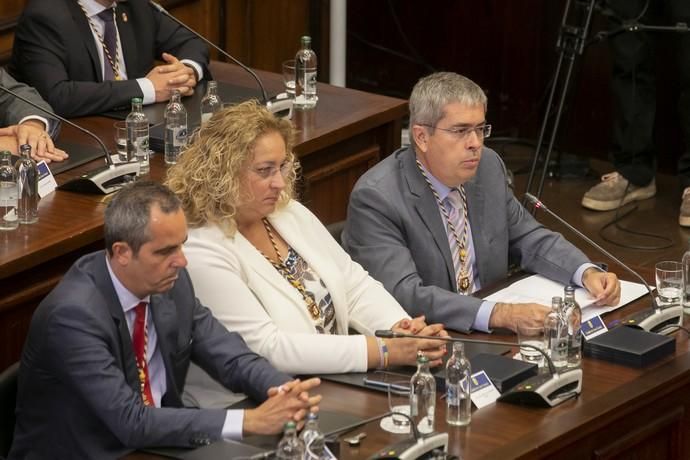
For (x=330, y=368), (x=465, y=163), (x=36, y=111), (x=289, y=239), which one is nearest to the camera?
(x=330, y=368)

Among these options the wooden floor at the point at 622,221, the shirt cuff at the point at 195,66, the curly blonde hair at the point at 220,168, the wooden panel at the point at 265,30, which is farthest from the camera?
the wooden panel at the point at 265,30

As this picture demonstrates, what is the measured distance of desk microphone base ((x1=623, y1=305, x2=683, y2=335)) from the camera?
3703 millimetres

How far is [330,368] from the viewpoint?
11.3 ft

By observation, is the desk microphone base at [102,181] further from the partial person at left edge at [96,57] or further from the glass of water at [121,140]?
the partial person at left edge at [96,57]

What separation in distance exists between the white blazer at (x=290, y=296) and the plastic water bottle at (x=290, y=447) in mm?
682

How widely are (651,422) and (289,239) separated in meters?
1.03

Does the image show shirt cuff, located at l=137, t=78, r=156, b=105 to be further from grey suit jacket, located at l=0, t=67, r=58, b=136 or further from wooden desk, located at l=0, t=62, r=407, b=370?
grey suit jacket, located at l=0, t=67, r=58, b=136

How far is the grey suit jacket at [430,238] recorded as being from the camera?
3.98 meters

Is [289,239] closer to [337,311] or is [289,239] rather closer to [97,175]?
[337,311]

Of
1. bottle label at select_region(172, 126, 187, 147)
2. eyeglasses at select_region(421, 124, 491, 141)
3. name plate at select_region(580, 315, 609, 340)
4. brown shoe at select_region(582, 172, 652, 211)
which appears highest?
eyeglasses at select_region(421, 124, 491, 141)

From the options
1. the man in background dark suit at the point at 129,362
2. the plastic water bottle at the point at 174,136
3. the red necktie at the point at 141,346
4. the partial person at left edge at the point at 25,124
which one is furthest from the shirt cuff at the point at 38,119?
the red necktie at the point at 141,346

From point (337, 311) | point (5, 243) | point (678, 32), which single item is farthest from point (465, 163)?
point (678, 32)

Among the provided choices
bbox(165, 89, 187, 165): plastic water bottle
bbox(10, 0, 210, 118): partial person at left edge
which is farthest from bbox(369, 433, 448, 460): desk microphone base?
bbox(10, 0, 210, 118): partial person at left edge

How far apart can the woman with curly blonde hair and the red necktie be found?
0.70ft
